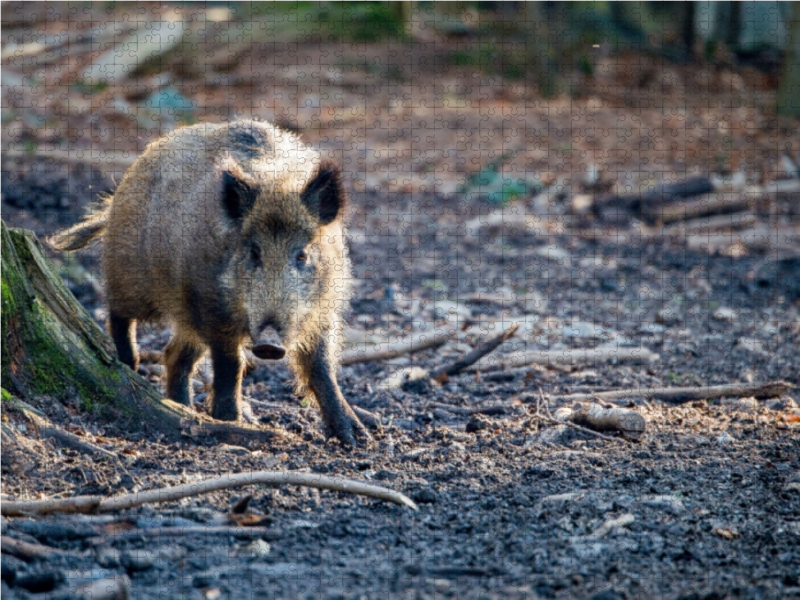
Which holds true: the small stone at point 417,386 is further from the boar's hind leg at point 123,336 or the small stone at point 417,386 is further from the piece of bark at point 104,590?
the piece of bark at point 104,590

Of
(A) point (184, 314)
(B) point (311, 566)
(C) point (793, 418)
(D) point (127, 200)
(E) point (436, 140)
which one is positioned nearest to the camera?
(B) point (311, 566)

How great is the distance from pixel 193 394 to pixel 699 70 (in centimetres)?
1634

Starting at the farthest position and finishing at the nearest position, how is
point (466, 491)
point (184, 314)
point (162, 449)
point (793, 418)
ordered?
point (184, 314) → point (793, 418) → point (162, 449) → point (466, 491)

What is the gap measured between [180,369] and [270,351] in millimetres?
1546

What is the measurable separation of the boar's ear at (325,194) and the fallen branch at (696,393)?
1740 mm

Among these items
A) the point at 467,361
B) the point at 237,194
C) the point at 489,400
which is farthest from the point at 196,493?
the point at 467,361

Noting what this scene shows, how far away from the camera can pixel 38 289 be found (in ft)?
15.3

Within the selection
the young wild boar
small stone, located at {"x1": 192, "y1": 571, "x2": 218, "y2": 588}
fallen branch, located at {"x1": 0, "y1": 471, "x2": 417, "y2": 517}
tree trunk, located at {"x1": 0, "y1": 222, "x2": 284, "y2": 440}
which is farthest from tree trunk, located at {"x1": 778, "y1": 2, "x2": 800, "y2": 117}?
small stone, located at {"x1": 192, "y1": 571, "x2": 218, "y2": 588}

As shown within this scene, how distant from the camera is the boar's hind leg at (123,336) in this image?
6.33 metres

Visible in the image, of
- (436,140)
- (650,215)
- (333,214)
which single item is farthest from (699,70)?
(333,214)

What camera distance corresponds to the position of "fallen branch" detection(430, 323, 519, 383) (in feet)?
20.8

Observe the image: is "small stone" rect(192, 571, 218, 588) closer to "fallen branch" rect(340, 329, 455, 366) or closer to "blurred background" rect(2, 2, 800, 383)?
"fallen branch" rect(340, 329, 455, 366)

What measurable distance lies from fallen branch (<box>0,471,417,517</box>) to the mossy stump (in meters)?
0.99

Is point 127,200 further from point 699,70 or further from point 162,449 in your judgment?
point 699,70
